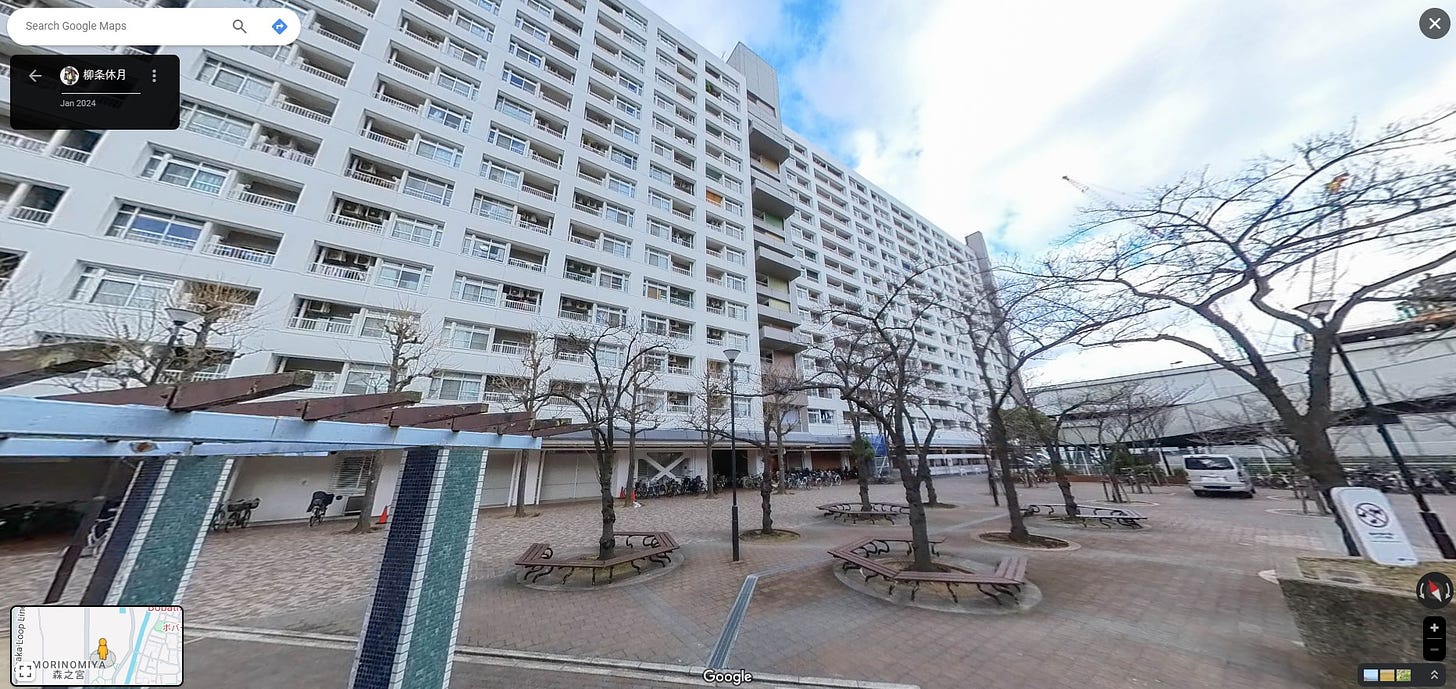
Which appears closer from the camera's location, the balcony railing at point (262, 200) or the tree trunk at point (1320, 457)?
the tree trunk at point (1320, 457)

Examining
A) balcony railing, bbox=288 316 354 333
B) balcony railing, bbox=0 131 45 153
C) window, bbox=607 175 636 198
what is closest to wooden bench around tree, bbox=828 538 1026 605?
balcony railing, bbox=288 316 354 333

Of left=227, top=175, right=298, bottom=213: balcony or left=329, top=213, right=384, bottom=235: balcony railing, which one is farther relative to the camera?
left=329, top=213, right=384, bottom=235: balcony railing

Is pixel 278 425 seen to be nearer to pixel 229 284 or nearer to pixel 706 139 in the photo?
pixel 229 284

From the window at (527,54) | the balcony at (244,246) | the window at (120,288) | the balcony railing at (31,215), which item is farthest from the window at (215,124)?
the window at (527,54)

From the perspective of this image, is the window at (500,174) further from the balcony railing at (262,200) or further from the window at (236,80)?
the window at (236,80)

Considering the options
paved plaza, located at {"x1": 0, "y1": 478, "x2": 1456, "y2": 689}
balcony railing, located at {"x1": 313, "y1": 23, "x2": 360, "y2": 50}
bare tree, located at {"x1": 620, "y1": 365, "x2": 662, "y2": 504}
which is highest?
balcony railing, located at {"x1": 313, "y1": 23, "x2": 360, "y2": 50}

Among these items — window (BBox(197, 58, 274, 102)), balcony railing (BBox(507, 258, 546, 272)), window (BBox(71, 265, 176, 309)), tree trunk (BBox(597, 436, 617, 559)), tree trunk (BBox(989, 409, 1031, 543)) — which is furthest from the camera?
balcony railing (BBox(507, 258, 546, 272))

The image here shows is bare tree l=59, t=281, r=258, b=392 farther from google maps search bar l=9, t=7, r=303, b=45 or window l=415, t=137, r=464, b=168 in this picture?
window l=415, t=137, r=464, b=168

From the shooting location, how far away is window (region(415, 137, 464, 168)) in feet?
67.9

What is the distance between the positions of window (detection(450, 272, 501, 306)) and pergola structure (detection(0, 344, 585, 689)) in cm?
1665

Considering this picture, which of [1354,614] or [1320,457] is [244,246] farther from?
[1320,457]

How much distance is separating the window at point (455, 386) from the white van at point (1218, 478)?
3220 cm

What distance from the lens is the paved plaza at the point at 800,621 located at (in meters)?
4.94

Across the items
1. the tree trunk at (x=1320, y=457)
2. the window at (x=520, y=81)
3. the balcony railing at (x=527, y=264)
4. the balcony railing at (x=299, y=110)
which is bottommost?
the tree trunk at (x=1320, y=457)
